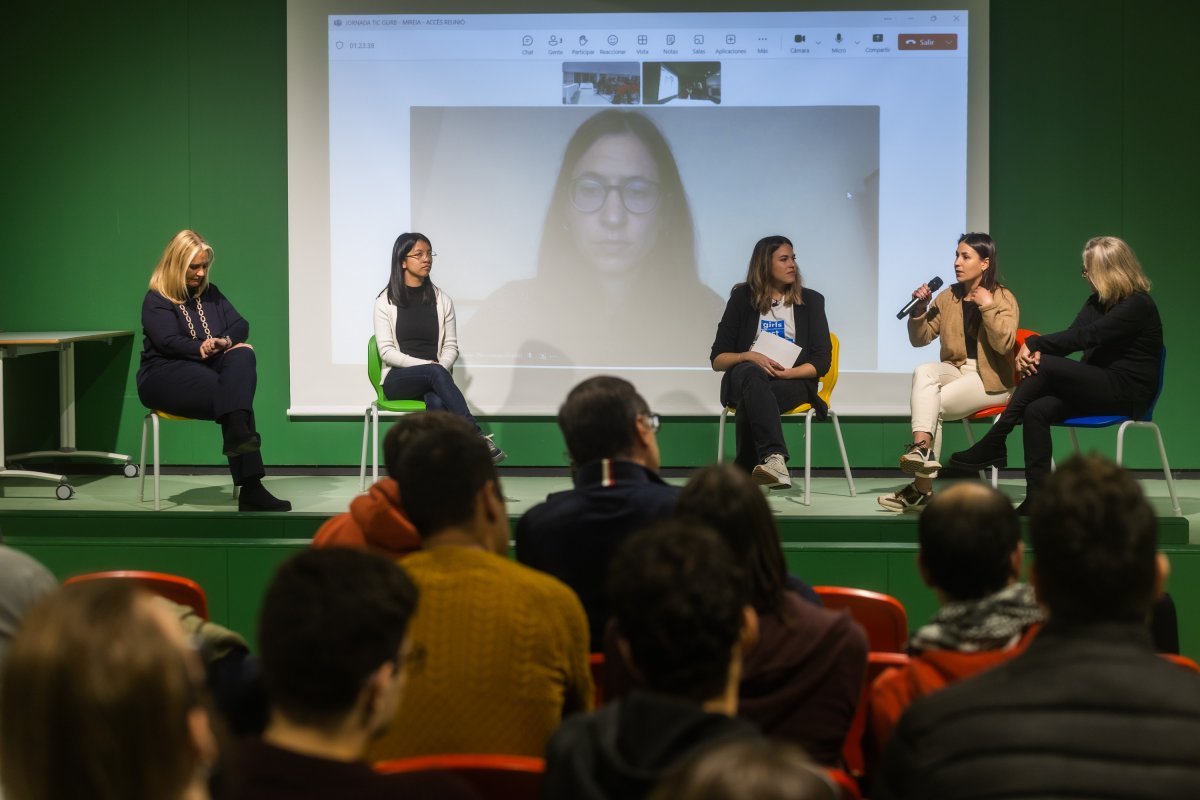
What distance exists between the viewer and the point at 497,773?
1397 millimetres

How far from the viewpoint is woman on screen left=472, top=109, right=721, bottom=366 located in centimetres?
602

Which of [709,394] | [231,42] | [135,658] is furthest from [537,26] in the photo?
[135,658]

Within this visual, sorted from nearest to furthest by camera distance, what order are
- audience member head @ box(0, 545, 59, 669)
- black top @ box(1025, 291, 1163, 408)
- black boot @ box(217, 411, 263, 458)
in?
audience member head @ box(0, 545, 59, 669), black top @ box(1025, 291, 1163, 408), black boot @ box(217, 411, 263, 458)

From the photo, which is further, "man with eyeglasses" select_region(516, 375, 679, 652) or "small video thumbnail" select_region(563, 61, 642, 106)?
"small video thumbnail" select_region(563, 61, 642, 106)

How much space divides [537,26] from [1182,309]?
11.5 ft

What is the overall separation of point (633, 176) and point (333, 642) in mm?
5034

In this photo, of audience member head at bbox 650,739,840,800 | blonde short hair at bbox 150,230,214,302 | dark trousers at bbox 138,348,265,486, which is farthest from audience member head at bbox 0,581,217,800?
blonde short hair at bbox 150,230,214,302

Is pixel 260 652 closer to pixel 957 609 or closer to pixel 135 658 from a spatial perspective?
pixel 135 658

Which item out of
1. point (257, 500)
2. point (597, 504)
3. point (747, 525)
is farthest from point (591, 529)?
point (257, 500)

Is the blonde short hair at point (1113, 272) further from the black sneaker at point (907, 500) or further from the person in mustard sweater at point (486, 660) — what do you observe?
the person in mustard sweater at point (486, 660)

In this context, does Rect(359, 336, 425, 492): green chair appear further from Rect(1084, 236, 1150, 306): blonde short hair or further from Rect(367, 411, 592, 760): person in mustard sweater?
Rect(367, 411, 592, 760): person in mustard sweater

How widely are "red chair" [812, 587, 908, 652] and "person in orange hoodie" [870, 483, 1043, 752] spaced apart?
660mm

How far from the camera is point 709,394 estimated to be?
6.02m

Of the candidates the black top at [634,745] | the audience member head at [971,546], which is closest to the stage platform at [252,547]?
the audience member head at [971,546]
